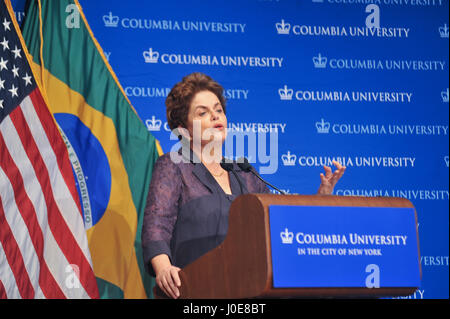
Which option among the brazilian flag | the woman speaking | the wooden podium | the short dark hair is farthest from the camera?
the brazilian flag

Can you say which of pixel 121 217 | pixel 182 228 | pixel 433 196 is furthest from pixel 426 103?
pixel 182 228

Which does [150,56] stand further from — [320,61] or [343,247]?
[343,247]

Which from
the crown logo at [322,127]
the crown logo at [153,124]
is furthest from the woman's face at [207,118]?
the crown logo at [322,127]

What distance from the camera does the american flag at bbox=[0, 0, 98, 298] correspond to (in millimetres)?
3123

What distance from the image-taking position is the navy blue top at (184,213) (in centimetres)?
248

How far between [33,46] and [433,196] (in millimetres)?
2627

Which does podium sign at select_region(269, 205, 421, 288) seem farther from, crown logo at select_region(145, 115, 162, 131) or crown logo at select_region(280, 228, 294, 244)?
crown logo at select_region(145, 115, 162, 131)

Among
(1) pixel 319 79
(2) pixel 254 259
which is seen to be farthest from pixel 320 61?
(2) pixel 254 259

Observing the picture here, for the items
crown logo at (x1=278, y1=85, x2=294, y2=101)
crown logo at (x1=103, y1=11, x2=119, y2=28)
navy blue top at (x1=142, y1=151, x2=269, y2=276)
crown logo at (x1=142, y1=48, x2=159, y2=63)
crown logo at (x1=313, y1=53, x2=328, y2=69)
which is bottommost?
navy blue top at (x1=142, y1=151, x2=269, y2=276)

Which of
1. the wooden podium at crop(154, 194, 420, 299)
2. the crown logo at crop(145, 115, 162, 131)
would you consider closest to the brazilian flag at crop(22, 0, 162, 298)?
the crown logo at crop(145, 115, 162, 131)

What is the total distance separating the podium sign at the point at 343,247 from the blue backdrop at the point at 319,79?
2068mm

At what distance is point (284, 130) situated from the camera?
13.5 ft

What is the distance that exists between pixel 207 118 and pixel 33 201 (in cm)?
105

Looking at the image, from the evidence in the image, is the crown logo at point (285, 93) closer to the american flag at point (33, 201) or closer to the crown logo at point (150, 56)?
the crown logo at point (150, 56)
